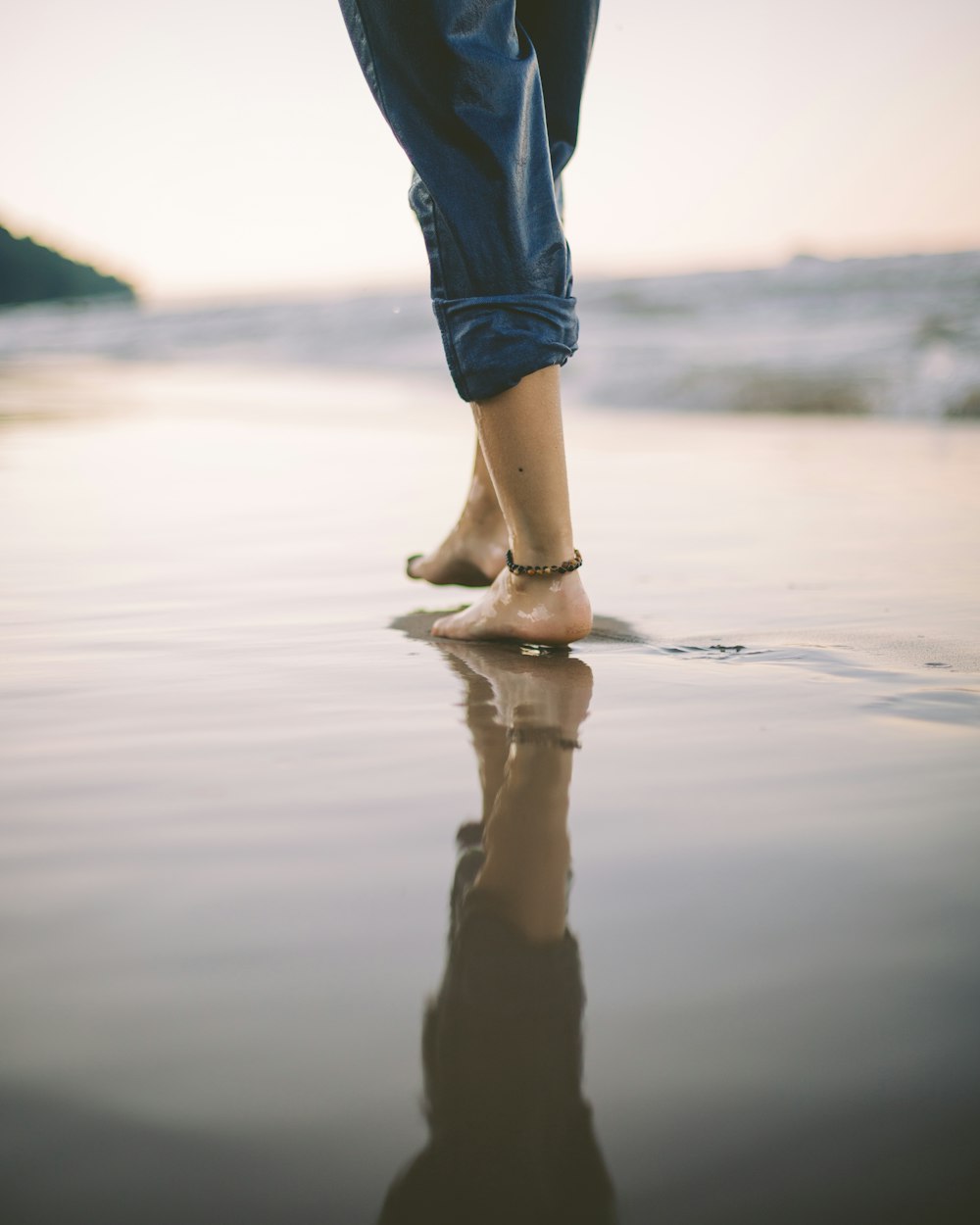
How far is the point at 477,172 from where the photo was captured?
1.13 meters

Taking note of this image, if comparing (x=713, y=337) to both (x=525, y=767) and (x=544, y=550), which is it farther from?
(x=525, y=767)

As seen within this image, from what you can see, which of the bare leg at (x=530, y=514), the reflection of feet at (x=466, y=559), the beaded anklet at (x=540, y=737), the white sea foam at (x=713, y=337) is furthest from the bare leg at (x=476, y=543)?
the white sea foam at (x=713, y=337)

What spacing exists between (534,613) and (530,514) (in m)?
0.11

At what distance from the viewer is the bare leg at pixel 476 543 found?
58.7 inches

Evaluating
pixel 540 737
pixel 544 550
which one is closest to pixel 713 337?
pixel 544 550

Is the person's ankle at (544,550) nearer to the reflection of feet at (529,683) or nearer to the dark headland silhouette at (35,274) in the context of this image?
the reflection of feet at (529,683)

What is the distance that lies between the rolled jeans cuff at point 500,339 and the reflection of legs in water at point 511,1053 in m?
0.56

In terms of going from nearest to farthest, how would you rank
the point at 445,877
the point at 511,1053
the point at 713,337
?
the point at 511,1053, the point at 445,877, the point at 713,337

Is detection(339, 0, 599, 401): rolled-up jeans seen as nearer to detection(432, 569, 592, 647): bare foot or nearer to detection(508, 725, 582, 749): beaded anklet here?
detection(432, 569, 592, 647): bare foot

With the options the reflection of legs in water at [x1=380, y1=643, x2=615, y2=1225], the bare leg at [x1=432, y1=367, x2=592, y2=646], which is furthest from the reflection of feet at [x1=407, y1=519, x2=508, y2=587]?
the reflection of legs in water at [x1=380, y1=643, x2=615, y2=1225]

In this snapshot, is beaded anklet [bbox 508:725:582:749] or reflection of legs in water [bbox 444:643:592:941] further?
beaded anklet [bbox 508:725:582:749]

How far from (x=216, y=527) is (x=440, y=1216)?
1.67 m

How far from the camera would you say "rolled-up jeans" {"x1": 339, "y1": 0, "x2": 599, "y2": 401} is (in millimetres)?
1103

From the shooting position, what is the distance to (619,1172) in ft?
1.22
